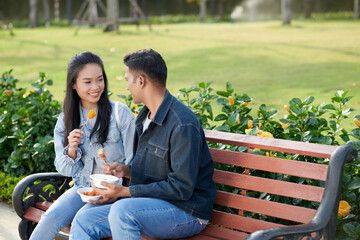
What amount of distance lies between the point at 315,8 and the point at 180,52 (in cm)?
2597

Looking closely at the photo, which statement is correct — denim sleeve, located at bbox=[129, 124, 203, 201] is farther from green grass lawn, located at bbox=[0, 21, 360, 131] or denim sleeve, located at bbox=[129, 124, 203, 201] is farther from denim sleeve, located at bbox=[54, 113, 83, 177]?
green grass lawn, located at bbox=[0, 21, 360, 131]

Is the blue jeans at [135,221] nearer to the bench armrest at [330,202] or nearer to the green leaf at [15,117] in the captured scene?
the bench armrest at [330,202]

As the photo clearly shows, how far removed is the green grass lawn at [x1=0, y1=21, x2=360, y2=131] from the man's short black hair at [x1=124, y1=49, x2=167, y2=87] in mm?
3419

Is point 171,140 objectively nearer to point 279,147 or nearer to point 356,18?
point 279,147

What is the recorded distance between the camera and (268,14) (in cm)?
3794

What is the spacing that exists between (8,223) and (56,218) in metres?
1.24

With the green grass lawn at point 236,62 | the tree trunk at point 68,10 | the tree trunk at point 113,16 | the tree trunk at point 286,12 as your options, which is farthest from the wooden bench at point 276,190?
the tree trunk at point 68,10

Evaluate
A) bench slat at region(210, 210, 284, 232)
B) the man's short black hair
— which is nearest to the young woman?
the man's short black hair

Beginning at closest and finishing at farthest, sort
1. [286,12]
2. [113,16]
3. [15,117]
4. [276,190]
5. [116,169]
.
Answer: [276,190] → [116,169] → [15,117] → [113,16] → [286,12]

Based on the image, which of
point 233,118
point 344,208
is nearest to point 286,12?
point 233,118

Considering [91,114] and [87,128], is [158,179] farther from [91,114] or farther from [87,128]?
[87,128]

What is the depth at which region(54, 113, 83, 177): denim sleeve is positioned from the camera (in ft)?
9.55

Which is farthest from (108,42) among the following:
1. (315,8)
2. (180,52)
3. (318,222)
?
(315,8)

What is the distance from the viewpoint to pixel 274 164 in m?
2.51
